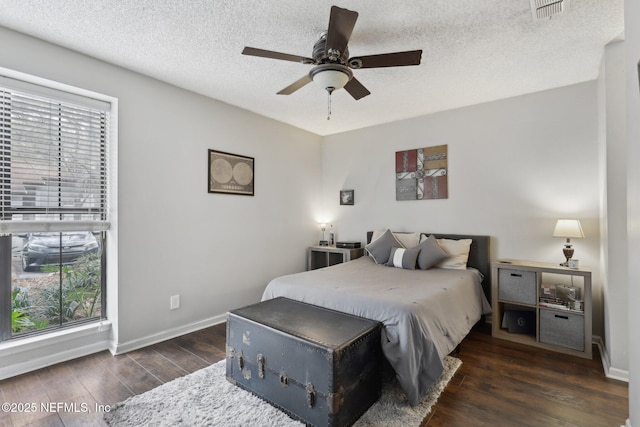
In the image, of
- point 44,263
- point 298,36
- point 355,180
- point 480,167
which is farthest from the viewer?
point 355,180

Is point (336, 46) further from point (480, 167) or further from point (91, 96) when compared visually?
point (480, 167)

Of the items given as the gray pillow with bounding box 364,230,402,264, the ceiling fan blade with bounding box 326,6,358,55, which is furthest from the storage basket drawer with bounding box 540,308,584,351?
A: the ceiling fan blade with bounding box 326,6,358,55

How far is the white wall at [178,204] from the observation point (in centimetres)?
277

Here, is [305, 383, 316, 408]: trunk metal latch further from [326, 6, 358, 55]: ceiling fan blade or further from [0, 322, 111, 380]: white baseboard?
[0, 322, 111, 380]: white baseboard

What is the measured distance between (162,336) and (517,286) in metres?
3.59

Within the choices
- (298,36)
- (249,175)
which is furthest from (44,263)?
(298,36)

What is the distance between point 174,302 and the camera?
3.18m

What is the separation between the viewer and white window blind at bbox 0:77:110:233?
2324 millimetres

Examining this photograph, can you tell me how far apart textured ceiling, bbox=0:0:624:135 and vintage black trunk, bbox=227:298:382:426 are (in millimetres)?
2078

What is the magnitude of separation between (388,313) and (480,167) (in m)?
2.49

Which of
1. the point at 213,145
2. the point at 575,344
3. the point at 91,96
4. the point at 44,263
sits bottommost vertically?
the point at 575,344

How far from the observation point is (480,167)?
3656 millimetres

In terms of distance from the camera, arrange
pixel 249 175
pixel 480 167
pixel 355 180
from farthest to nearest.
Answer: pixel 355 180 → pixel 249 175 → pixel 480 167

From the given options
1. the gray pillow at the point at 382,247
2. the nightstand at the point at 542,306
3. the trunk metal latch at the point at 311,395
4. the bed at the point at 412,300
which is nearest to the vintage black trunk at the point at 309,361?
the trunk metal latch at the point at 311,395
